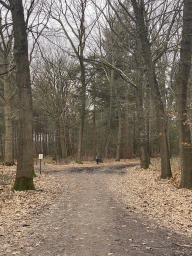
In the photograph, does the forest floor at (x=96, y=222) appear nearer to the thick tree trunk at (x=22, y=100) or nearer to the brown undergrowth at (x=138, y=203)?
the brown undergrowth at (x=138, y=203)

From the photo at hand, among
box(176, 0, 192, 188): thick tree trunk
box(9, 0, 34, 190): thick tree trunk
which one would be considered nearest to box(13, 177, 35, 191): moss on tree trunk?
box(9, 0, 34, 190): thick tree trunk

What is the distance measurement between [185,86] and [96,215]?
19.9 feet

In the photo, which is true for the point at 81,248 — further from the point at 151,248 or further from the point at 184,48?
the point at 184,48

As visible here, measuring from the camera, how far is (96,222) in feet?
17.4

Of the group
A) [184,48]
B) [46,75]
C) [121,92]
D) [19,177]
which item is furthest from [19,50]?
[121,92]

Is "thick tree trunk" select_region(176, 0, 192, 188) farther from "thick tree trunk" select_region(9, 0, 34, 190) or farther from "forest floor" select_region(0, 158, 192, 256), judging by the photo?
"thick tree trunk" select_region(9, 0, 34, 190)

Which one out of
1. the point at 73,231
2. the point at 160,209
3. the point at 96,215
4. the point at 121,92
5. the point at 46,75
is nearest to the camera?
the point at 73,231

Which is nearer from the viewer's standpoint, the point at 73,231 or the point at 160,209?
the point at 73,231

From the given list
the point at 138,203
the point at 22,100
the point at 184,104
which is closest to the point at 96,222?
the point at 138,203

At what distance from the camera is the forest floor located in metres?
3.88

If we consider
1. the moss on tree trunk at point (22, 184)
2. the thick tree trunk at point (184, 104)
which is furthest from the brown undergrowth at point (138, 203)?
the thick tree trunk at point (184, 104)

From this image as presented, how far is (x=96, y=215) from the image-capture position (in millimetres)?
5887

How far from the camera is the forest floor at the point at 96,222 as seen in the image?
12.7 ft

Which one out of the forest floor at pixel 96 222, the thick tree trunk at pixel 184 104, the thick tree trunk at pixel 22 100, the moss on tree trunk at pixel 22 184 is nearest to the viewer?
A: the forest floor at pixel 96 222
